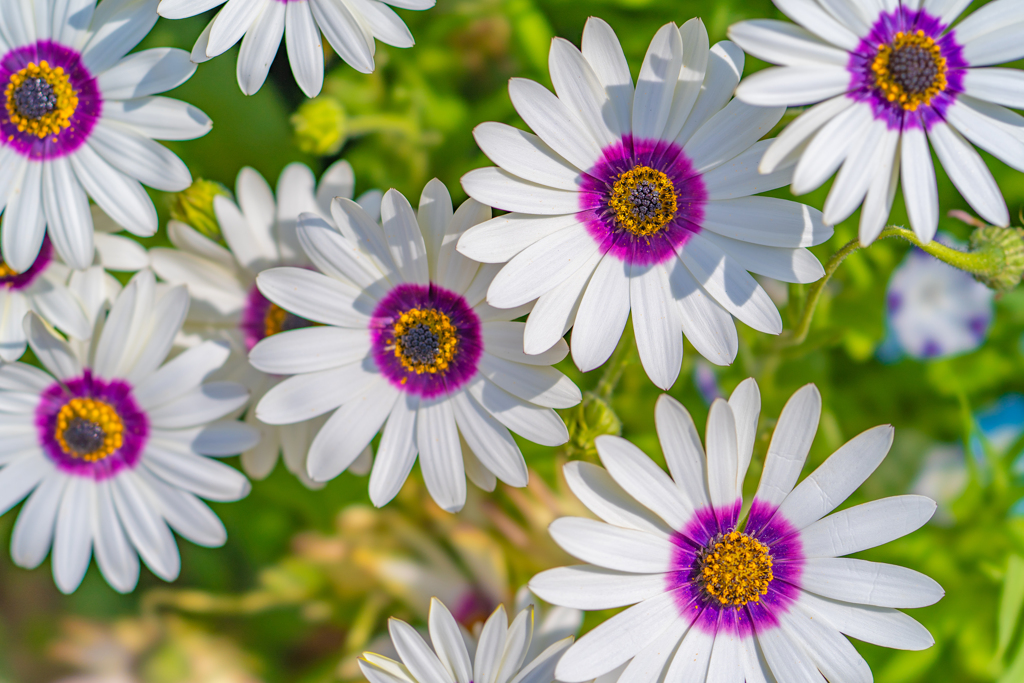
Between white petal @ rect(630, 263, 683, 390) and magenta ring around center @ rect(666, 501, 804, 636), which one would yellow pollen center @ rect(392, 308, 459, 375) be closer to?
white petal @ rect(630, 263, 683, 390)

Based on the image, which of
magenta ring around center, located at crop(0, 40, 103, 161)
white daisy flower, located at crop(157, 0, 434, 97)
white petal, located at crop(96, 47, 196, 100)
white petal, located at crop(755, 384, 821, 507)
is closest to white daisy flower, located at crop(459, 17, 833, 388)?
white petal, located at crop(755, 384, 821, 507)

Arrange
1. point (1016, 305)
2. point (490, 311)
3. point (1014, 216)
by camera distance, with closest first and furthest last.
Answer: point (490, 311) → point (1016, 305) → point (1014, 216)

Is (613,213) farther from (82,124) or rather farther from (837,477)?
(82,124)

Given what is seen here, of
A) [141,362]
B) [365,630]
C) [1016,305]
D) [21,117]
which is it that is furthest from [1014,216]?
[21,117]

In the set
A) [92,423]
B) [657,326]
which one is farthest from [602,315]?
[92,423]

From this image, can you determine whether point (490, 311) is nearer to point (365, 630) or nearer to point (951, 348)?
point (365, 630)

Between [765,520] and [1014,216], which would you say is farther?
[1014,216]
